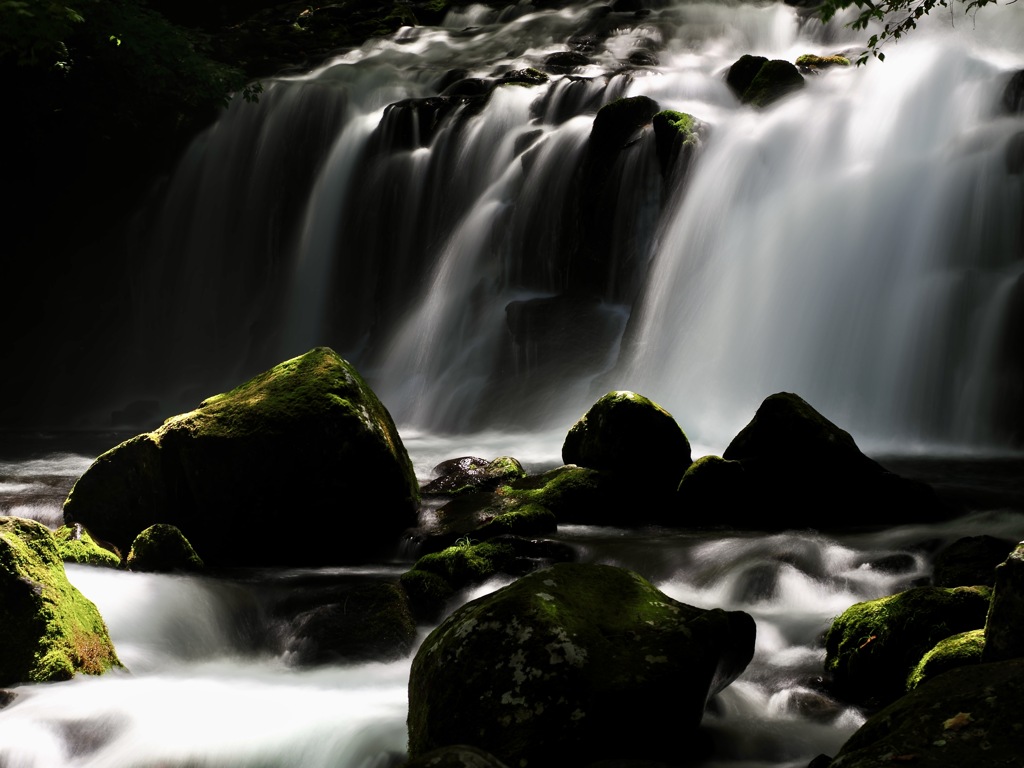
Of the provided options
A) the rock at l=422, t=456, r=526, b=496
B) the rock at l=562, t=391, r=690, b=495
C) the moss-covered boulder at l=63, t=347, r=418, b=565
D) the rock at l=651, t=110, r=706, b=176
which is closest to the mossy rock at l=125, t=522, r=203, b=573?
the moss-covered boulder at l=63, t=347, r=418, b=565

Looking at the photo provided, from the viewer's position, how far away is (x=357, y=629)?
20.5 feet

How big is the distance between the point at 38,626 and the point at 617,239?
473 inches

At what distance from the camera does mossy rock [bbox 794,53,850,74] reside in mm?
17844

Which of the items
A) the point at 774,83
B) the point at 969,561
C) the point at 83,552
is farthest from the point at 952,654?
the point at 774,83

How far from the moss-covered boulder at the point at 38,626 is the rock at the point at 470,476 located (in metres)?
4.48

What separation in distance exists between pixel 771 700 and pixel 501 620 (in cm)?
181

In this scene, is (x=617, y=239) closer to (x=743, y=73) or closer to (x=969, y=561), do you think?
(x=743, y=73)

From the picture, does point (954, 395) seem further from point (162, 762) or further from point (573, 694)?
point (162, 762)

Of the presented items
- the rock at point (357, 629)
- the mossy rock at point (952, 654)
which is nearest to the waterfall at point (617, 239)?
the rock at point (357, 629)

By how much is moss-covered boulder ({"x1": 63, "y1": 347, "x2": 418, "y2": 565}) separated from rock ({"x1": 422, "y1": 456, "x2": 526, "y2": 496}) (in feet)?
4.77

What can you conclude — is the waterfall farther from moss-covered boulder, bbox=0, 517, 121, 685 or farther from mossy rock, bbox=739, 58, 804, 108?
moss-covered boulder, bbox=0, 517, 121, 685

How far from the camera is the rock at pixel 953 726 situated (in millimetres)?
2902

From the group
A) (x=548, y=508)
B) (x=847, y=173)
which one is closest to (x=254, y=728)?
(x=548, y=508)

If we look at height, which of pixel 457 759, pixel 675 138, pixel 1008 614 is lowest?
pixel 457 759
